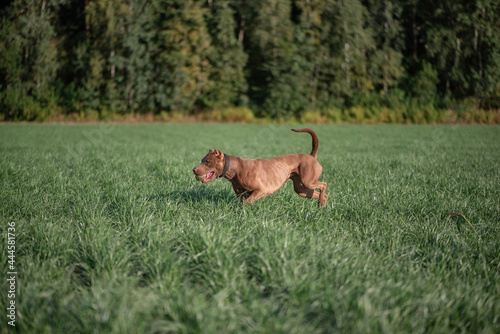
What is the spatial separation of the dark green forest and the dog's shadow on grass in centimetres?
2343

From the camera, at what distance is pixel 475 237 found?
111 inches

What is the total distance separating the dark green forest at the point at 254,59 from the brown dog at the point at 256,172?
78.5 feet

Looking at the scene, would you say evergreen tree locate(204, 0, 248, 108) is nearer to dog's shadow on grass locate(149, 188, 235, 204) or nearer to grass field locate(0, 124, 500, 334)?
dog's shadow on grass locate(149, 188, 235, 204)

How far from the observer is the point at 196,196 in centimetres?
407

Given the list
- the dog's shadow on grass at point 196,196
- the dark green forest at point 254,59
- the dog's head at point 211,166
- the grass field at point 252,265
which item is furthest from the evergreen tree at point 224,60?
the dog's head at point 211,166

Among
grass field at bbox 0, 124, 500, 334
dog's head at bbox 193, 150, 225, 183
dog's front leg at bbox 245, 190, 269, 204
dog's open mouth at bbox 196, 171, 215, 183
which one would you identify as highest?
dog's head at bbox 193, 150, 225, 183

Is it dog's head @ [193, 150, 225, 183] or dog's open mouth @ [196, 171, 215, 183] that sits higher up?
dog's head @ [193, 150, 225, 183]

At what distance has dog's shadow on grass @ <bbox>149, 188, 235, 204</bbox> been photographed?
3.86m

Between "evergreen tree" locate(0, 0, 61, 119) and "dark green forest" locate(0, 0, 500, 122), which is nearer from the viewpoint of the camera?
"evergreen tree" locate(0, 0, 61, 119)

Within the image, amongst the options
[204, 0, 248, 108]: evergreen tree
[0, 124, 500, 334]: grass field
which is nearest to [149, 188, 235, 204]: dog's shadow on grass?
[0, 124, 500, 334]: grass field

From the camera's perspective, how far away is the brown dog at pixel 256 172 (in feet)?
10.3

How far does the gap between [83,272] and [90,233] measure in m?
0.51

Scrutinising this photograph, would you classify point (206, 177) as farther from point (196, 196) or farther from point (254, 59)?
point (254, 59)

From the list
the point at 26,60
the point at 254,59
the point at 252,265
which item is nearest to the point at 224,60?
the point at 254,59
